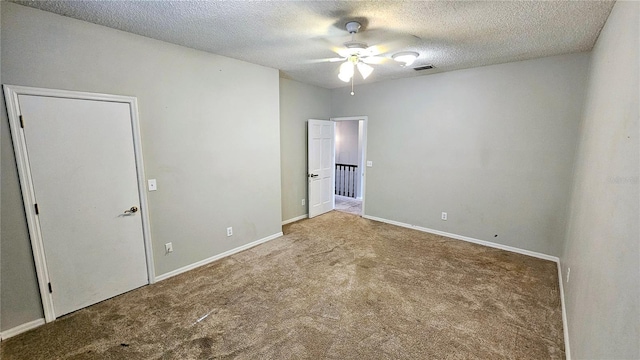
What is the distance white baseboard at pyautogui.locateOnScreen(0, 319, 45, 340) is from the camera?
85.7 inches

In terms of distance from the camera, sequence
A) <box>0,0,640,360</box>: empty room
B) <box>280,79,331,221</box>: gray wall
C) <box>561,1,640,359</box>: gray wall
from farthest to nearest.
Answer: <box>280,79,331,221</box>: gray wall
<box>0,0,640,360</box>: empty room
<box>561,1,640,359</box>: gray wall

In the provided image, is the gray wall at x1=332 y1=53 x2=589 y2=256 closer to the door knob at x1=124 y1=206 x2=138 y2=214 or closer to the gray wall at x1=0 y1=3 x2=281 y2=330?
the gray wall at x1=0 y1=3 x2=281 y2=330

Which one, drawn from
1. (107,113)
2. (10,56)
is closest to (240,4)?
(107,113)

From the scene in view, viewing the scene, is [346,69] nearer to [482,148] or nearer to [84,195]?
[482,148]

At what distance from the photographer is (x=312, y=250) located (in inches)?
153

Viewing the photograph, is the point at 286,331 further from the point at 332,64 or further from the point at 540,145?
the point at 540,145

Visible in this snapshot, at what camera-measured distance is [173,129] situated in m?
3.05

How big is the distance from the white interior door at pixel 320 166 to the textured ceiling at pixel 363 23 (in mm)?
2104

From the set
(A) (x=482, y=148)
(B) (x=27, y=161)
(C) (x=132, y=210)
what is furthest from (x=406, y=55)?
(B) (x=27, y=161)

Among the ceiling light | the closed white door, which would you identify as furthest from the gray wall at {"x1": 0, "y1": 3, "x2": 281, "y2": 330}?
the ceiling light

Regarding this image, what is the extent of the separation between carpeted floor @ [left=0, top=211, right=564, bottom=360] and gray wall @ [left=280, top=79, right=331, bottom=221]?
165 centimetres

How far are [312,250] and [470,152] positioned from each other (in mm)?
2929

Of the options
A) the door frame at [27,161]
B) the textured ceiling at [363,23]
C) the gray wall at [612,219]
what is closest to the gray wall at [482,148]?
the textured ceiling at [363,23]

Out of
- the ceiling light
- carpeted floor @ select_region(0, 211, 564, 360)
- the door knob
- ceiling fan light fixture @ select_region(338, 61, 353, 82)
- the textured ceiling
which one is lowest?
carpeted floor @ select_region(0, 211, 564, 360)
